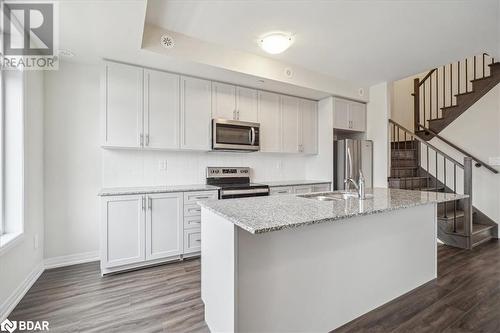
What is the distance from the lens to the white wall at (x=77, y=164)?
9.48 ft

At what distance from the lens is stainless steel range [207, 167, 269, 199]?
3.26 metres

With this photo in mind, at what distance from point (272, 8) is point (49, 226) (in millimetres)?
3385

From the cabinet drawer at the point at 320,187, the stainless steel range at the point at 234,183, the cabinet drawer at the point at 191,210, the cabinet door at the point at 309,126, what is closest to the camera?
the cabinet drawer at the point at 191,210

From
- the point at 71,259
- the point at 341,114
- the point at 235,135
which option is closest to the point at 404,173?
the point at 341,114

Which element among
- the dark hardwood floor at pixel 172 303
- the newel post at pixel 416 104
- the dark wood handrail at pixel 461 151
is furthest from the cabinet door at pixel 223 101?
the newel post at pixel 416 104

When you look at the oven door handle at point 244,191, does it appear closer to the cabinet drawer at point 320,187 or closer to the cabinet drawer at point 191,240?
the cabinet drawer at point 191,240

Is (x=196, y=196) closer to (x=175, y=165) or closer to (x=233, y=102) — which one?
(x=175, y=165)

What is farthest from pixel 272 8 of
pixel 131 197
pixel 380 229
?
pixel 131 197

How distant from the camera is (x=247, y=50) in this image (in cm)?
316

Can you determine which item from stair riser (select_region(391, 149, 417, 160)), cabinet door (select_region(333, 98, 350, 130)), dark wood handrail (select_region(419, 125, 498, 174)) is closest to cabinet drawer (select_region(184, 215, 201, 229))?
cabinet door (select_region(333, 98, 350, 130))

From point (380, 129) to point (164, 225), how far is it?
3.85 meters

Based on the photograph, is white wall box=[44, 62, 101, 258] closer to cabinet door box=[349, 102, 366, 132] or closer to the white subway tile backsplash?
the white subway tile backsplash

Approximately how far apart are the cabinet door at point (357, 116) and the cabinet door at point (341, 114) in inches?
4.2

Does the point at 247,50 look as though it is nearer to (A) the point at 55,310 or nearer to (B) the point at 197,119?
(B) the point at 197,119
